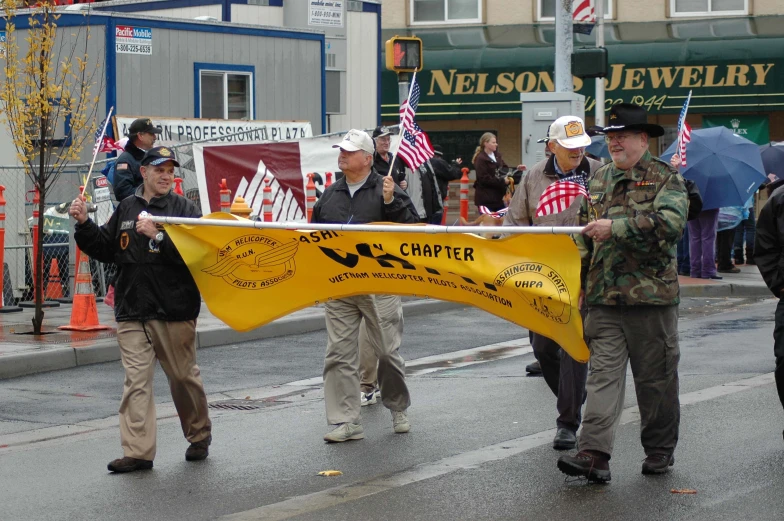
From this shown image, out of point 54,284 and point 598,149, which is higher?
point 598,149

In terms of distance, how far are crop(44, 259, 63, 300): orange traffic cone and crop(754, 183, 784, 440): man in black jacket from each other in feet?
33.2

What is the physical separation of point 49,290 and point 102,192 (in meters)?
2.53

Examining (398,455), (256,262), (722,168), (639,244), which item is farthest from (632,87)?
(639,244)

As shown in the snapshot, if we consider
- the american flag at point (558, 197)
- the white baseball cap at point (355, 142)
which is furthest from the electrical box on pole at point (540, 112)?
the american flag at point (558, 197)

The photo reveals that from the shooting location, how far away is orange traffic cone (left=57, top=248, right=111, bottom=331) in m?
12.9

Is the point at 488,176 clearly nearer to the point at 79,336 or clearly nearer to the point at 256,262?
the point at 79,336

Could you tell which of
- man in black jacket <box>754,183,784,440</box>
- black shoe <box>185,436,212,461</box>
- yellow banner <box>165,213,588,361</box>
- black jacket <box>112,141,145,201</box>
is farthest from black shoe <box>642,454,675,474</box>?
black jacket <box>112,141,145,201</box>

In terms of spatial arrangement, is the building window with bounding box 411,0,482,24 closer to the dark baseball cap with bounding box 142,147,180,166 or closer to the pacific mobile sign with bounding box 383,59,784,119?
the pacific mobile sign with bounding box 383,59,784,119

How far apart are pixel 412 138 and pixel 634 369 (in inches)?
147

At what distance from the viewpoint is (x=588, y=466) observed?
677cm

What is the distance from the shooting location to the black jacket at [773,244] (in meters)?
7.51

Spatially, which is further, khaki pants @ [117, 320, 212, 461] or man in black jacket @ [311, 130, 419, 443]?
man in black jacket @ [311, 130, 419, 443]

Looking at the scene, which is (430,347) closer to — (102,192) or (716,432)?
(102,192)

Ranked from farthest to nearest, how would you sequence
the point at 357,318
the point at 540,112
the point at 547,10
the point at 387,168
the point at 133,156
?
1. the point at 547,10
2. the point at 540,112
3. the point at 387,168
4. the point at 133,156
5. the point at 357,318
